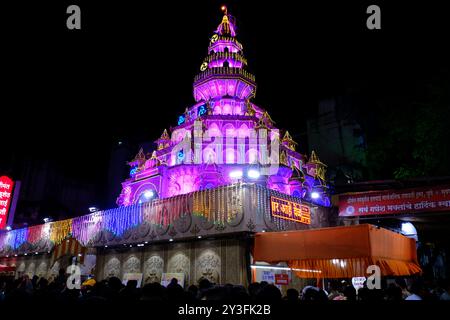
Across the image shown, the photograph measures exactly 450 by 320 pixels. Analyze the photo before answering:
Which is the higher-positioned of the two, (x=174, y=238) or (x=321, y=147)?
(x=321, y=147)

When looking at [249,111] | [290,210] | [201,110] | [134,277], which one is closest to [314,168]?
[249,111]

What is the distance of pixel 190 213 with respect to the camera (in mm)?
15555

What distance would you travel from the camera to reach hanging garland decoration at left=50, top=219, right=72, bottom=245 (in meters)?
21.5

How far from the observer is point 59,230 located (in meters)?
22.2

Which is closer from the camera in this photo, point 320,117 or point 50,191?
point 320,117

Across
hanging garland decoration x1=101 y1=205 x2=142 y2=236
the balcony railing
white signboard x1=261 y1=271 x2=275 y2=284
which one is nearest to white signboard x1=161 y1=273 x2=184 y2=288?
hanging garland decoration x1=101 y1=205 x2=142 y2=236

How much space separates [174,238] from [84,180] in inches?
1374

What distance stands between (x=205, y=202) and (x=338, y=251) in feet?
22.5

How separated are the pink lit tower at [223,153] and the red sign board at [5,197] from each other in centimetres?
875

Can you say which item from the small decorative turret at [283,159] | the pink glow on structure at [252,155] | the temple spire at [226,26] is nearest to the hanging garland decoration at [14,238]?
the pink glow on structure at [252,155]

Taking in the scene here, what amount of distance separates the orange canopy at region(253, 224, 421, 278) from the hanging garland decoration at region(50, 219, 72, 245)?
14.4 meters

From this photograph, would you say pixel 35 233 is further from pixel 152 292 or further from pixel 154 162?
pixel 152 292
